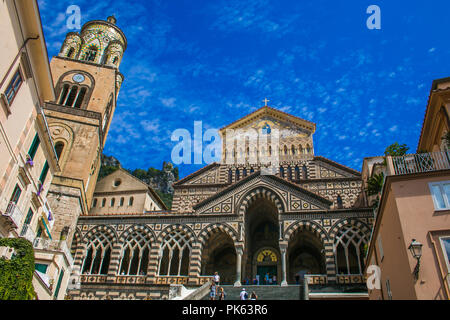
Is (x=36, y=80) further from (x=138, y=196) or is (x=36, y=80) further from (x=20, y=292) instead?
(x=138, y=196)

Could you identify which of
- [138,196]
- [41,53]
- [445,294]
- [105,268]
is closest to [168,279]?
[105,268]

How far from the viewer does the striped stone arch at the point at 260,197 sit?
27609 mm

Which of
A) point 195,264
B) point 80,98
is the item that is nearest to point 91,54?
point 80,98

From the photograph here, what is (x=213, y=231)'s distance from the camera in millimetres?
27469

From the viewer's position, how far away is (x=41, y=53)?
57.0 feet

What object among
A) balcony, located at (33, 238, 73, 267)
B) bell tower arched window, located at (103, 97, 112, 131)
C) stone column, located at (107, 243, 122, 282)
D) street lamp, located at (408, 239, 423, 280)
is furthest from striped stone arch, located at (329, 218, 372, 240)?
bell tower arched window, located at (103, 97, 112, 131)

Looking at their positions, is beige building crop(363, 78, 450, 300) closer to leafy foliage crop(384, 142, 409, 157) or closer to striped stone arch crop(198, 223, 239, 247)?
leafy foliage crop(384, 142, 409, 157)

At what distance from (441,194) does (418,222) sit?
1318 millimetres

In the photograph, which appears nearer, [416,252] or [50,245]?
[416,252]

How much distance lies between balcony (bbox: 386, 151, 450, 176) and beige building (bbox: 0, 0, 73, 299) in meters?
14.8

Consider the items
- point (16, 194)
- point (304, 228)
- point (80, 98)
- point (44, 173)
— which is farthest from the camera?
point (80, 98)

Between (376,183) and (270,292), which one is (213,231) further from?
(376,183)

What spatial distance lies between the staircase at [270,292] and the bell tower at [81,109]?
13.1m

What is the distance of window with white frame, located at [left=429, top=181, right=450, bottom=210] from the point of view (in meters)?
12.7
